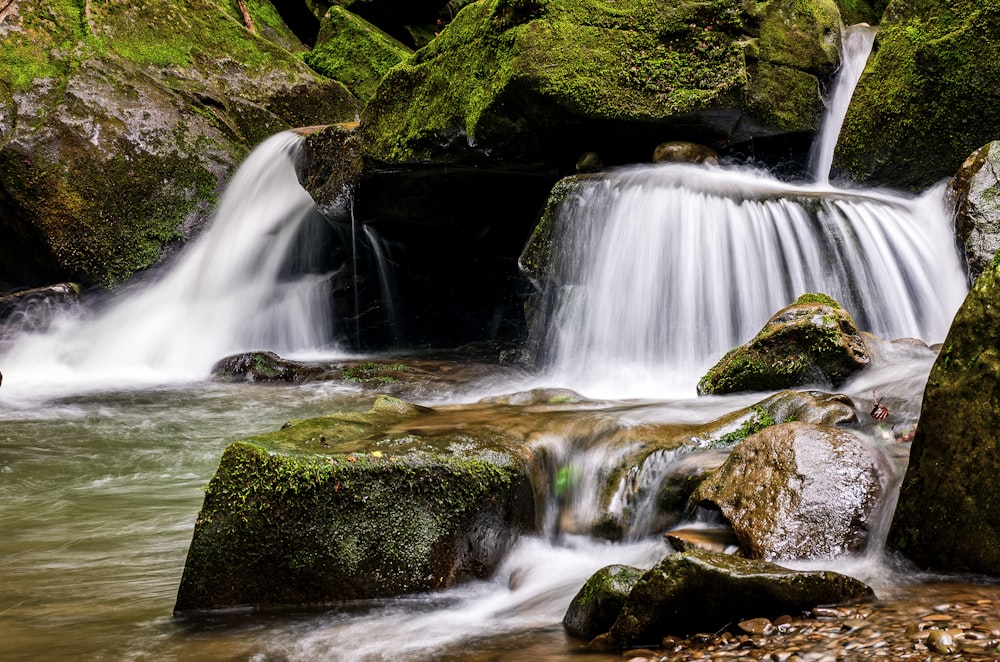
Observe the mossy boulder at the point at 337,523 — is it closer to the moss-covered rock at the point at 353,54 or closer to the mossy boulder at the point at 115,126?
the mossy boulder at the point at 115,126

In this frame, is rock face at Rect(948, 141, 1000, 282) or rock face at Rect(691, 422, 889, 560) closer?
rock face at Rect(691, 422, 889, 560)

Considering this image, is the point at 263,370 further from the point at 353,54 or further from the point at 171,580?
the point at 353,54

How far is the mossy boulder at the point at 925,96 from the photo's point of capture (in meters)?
7.84

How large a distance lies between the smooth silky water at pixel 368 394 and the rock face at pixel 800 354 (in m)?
0.18

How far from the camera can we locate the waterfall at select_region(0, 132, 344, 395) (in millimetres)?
10680

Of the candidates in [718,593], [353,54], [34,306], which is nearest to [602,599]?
[718,593]

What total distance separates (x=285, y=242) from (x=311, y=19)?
927 cm

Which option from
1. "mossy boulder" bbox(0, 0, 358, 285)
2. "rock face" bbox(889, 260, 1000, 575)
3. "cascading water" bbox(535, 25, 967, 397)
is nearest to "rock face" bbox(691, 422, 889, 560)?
"rock face" bbox(889, 260, 1000, 575)

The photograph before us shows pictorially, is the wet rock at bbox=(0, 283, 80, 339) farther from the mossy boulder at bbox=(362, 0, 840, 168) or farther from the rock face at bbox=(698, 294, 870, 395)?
the rock face at bbox=(698, 294, 870, 395)

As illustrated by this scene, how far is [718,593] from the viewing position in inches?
95.9

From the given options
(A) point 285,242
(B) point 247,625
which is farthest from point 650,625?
(A) point 285,242

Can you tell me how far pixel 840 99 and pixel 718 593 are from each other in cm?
850

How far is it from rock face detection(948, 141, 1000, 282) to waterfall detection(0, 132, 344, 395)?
8.09 metres

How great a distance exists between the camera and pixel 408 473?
3383 mm
